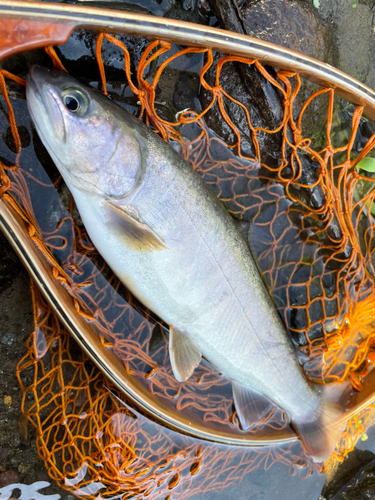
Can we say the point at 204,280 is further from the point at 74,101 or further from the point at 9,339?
the point at 9,339

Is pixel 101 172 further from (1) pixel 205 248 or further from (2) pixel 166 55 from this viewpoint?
(2) pixel 166 55

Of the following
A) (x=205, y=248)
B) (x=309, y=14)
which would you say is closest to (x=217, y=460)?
(x=205, y=248)

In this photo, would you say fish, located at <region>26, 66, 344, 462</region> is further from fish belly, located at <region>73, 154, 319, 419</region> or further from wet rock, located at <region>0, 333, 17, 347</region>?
wet rock, located at <region>0, 333, 17, 347</region>

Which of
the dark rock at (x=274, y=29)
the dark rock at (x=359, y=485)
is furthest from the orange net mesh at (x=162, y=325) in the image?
the dark rock at (x=359, y=485)

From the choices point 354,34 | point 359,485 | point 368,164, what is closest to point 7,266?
point 368,164

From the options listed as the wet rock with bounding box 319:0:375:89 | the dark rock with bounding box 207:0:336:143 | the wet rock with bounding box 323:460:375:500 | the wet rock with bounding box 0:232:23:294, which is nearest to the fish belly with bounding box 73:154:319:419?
the wet rock with bounding box 0:232:23:294

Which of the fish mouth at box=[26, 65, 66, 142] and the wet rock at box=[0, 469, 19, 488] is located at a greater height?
the fish mouth at box=[26, 65, 66, 142]
